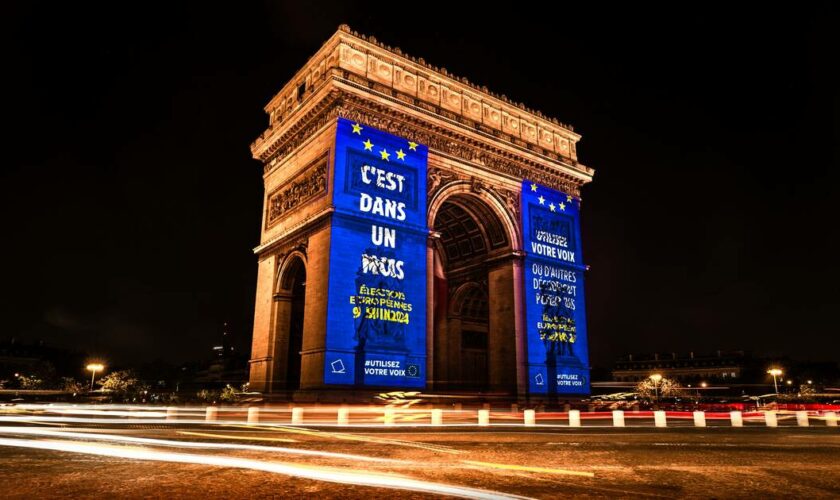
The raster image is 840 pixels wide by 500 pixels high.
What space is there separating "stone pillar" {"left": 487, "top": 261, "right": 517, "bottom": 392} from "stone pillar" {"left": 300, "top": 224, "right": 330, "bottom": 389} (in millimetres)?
11899

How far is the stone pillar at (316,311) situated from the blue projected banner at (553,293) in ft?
41.4

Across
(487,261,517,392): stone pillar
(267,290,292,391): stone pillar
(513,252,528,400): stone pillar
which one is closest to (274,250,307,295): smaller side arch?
(267,290,292,391): stone pillar

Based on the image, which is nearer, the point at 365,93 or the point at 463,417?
the point at 463,417

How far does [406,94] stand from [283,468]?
2644 cm

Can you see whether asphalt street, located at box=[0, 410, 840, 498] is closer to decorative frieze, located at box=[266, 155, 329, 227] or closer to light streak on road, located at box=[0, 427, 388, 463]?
light streak on road, located at box=[0, 427, 388, 463]

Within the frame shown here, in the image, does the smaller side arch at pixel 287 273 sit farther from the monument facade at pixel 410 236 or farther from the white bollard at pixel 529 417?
the white bollard at pixel 529 417

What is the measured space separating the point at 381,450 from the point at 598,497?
5.02 m

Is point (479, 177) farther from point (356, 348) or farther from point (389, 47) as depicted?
point (356, 348)

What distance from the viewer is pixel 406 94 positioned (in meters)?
31.0

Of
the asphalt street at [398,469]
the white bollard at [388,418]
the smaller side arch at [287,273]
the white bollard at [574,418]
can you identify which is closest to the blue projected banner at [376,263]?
the white bollard at [388,418]

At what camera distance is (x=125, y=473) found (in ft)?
21.0

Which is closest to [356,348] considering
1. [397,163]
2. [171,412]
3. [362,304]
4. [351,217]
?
[362,304]

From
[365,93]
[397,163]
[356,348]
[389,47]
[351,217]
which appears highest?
[389,47]

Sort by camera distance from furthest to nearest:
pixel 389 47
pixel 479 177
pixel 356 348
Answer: pixel 479 177 < pixel 389 47 < pixel 356 348
